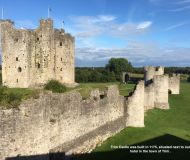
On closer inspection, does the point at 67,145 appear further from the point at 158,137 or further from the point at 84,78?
the point at 84,78

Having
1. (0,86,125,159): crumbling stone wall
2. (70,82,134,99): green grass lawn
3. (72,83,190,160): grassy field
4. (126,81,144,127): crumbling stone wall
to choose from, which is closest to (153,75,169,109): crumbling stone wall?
(72,83,190,160): grassy field

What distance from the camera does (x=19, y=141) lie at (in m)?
15.1

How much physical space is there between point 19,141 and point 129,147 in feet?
28.5

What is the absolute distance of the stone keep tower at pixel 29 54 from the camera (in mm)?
42062

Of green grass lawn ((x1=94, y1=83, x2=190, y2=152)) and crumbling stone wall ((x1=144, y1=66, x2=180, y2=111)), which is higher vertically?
crumbling stone wall ((x1=144, y1=66, x2=180, y2=111))

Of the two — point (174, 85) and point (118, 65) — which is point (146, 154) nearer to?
point (174, 85)

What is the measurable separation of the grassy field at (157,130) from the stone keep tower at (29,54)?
12664mm

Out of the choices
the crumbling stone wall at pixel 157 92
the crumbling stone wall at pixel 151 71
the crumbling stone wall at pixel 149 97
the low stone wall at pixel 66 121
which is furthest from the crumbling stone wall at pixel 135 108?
the crumbling stone wall at pixel 151 71

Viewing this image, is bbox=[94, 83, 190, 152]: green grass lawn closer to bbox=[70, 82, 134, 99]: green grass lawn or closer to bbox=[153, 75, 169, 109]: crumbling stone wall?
bbox=[153, 75, 169, 109]: crumbling stone wall

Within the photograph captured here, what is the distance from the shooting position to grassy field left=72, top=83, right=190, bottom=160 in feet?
71.7

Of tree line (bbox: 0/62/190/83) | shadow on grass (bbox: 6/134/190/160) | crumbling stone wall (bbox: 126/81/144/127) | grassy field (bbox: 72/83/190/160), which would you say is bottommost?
shadow on grass (bbox: 6/134/190/160)

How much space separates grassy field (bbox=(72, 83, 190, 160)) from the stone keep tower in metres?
12.7

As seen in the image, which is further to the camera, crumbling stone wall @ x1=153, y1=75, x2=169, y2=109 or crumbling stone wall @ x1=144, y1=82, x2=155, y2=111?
crumbling stone wall @ x1=153, y1=75, x2=169, y2=109

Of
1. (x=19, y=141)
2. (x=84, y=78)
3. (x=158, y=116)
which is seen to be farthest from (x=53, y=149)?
(x=84, y=78)
